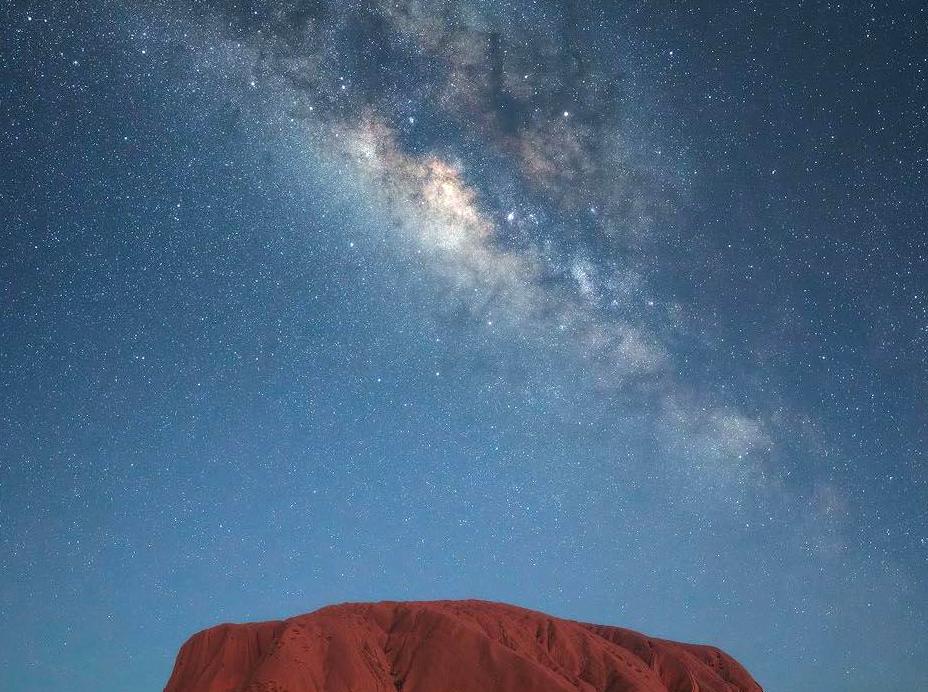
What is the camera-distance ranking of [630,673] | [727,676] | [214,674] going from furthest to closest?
[727,676] < [630,673] < [214,674]

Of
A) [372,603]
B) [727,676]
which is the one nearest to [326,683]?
[372,603]

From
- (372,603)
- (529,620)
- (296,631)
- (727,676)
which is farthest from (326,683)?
(727,676)

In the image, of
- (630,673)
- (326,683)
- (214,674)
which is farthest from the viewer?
(630,673)

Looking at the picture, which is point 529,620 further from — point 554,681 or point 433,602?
point 554,681

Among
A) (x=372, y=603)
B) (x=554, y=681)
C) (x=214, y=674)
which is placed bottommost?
(x=214, y=674)

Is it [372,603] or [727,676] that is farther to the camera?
[727,676]

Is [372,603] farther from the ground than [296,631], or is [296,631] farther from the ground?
[372,603]
